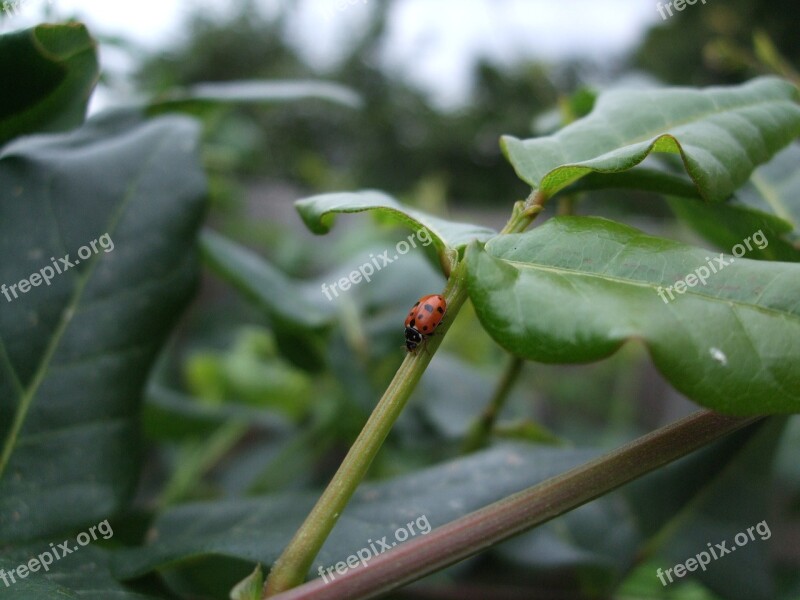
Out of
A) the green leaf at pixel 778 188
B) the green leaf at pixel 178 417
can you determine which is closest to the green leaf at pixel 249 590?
the green leaf at pixel 778 188

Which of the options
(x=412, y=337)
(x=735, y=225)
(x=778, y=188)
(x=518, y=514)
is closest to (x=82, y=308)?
(x=412, y=337)

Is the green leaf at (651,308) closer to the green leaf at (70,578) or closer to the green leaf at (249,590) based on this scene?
the green leaf at (249,590)

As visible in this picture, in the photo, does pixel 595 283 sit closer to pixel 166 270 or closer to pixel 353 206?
pixel 353 206

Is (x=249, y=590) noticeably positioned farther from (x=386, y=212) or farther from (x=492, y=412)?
(x=492, y=412)

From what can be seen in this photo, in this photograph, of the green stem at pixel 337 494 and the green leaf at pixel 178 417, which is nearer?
the green stem at pixel 337 494

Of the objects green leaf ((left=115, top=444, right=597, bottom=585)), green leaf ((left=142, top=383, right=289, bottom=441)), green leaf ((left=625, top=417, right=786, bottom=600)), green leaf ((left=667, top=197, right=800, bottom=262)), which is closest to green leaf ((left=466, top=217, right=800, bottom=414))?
green leaf ((left=667, top=197, right=800, bottom=262))

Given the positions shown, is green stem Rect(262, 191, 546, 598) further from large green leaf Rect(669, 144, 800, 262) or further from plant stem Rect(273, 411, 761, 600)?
large green leaf Rect(669, 144, 800, 262)

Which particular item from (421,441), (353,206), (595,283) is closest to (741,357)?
(595,283)
